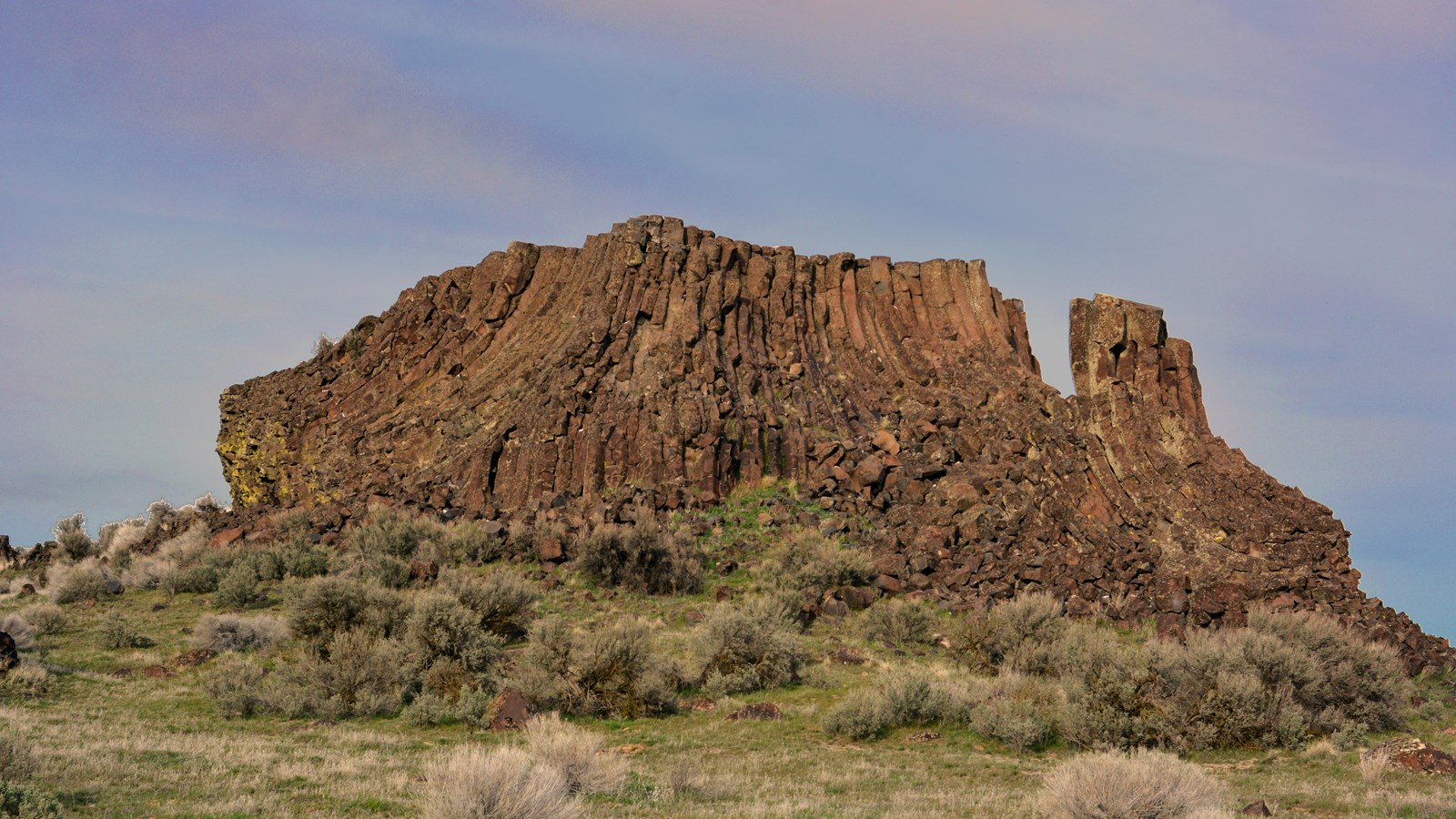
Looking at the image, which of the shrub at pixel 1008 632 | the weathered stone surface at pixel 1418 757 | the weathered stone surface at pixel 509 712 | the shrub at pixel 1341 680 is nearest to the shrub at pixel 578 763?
the weathered stone surface at pixel 509 712

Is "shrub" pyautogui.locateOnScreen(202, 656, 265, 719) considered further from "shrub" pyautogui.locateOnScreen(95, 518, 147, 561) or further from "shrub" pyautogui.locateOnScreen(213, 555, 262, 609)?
"shrub" pyautogui.locateOnScreen(95, 518, 147, 561)

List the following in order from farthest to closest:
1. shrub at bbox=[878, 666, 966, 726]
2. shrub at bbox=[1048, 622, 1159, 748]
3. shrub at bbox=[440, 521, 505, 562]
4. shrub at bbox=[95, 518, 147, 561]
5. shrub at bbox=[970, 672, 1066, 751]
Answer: shrub at bbox=[95, 518, 147, 561] → shrub at bbox=[440, 521, 505, 562] → shrub at bbox=[878, 666, 966, 726] → shrub at bbox=[970, 672, 1066, 751] → shrub at bbox=[1048, 622, 1159, 748]

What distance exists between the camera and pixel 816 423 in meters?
44.3

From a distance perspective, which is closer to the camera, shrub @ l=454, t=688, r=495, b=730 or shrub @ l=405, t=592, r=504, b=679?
shrub @ l=454, t=688, r=495, b=730

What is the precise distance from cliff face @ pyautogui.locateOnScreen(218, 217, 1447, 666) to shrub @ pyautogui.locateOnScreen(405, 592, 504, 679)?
13359 millimetres

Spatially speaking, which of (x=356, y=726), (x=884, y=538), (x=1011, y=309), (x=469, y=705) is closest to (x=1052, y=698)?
(x=469, y=705)

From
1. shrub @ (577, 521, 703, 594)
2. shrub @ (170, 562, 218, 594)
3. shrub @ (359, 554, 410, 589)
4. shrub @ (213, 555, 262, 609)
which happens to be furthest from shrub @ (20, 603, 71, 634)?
shrub @ (577, 521, 703, 594)

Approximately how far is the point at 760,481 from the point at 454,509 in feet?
34.5

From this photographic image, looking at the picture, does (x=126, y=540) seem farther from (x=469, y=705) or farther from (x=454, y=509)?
(x=469, y=705)

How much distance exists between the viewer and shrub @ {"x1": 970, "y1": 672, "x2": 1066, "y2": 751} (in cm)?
2119

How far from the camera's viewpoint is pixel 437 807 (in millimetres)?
12109

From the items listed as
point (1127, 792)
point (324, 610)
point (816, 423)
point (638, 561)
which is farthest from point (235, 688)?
point (816, 423)

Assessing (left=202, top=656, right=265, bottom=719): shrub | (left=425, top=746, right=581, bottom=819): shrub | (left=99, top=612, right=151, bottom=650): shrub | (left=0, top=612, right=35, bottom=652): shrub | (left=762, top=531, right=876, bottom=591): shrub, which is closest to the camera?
(left=425, top=746, right=581, bottom=819): shrub

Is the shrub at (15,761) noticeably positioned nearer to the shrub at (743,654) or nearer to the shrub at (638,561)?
the shrub at (743,654)
